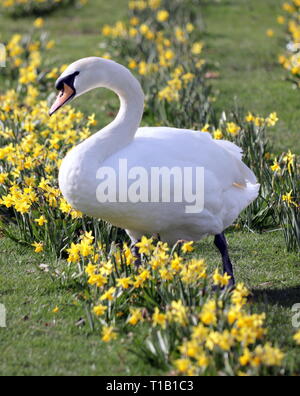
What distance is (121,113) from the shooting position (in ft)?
15.9

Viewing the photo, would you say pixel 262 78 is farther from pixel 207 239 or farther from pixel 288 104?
pixel 207 239

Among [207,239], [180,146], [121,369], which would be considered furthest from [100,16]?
[121,369]

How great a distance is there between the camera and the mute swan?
175 inches

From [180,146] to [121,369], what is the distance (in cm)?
141

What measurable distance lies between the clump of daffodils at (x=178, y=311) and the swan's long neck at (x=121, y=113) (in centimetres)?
56

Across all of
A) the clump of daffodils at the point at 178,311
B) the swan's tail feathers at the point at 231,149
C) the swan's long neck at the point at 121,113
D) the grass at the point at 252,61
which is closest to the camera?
the clump of daffodils at the point at 178,311

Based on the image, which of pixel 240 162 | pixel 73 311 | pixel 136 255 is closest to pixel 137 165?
pixel 136 255

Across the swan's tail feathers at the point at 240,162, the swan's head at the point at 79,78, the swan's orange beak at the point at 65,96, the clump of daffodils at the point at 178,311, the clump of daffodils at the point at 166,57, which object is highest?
the clump of daffodils at the point at 166,57

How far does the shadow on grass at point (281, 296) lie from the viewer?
480cm

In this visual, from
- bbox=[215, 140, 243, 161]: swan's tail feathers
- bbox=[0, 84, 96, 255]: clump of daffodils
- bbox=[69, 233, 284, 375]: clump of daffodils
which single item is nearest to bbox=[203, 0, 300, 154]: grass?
bbox=[0, 84, 96, 255]: clump of daffodils

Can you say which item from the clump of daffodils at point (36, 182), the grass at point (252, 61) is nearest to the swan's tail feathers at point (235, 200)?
the clump of daffodils at point (36, 182)

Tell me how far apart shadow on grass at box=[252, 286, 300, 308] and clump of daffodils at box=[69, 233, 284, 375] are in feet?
1.88

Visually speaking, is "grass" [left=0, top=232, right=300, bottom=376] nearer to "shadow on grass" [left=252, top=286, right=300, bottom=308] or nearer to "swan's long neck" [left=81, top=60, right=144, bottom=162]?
"shadow on grass" [left=252, top=286, right=300, bottom=308]

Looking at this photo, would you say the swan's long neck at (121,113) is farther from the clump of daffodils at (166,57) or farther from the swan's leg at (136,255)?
the clump of daffodils at (166,57)
